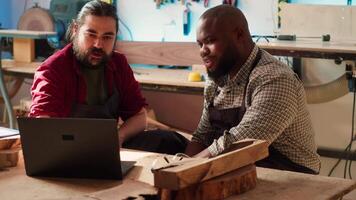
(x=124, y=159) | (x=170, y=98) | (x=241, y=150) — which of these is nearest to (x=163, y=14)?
(x=170, y=98)

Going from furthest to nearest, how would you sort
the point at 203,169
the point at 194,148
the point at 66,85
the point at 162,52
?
the point at 162,52 → the point at 66,85 → the point at 194,148 → the point at 203,169

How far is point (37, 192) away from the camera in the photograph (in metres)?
1.46

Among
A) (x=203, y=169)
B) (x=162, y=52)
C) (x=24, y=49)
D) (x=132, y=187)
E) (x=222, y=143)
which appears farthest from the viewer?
(x=24, y=49)

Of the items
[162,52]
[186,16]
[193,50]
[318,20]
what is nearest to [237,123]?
[318,20]

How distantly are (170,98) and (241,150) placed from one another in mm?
2803

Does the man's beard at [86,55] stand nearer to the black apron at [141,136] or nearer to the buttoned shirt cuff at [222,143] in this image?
the black apron at [141,136]

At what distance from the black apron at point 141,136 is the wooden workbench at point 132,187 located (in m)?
0.76

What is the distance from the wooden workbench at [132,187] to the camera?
1395 millimetres

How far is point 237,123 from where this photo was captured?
2.11 m

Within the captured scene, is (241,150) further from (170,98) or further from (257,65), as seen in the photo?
(170,98)

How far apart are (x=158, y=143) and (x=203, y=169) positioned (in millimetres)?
1174

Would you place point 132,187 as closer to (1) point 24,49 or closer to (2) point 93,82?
(2) point 93,82

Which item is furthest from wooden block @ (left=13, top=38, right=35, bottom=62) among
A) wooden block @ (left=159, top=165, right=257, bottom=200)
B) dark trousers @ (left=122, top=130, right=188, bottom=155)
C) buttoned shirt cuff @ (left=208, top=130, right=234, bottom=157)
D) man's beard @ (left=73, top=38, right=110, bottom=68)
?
wooden block @ (left=159, top=165, right=257, bottom=200)

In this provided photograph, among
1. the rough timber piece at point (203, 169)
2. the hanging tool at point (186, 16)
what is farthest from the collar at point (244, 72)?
the hanging tool at point (186, 16)
